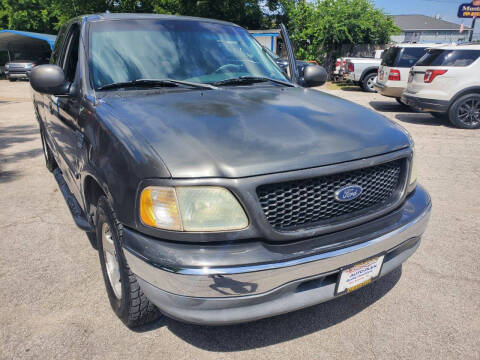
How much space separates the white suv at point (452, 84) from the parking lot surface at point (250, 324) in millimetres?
5136

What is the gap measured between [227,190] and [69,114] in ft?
5.86

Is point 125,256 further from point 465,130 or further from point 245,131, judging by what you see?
point 465,130

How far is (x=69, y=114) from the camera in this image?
2873 mm

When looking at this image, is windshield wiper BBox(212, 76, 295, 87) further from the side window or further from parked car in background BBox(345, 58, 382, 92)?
parked car in background BBox(345, 58, 382, 92)

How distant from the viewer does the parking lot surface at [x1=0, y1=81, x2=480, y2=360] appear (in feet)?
7.16

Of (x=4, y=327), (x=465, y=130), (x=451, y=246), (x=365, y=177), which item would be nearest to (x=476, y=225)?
(x=451, y=246)

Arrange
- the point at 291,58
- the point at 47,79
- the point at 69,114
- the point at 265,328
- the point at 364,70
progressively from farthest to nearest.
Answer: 1. the point at 364,70
2. the point at 291,58
3. the point at 69,114
4. the point at 47,79
5. the point at 265,328

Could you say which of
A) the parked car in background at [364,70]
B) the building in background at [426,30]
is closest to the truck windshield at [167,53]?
the parked car in background at [364,70]

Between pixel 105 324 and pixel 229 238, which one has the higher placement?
pixel 229 238

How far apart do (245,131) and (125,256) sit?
891 mm

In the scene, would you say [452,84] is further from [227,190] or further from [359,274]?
[227,190]

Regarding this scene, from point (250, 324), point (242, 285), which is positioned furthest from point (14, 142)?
point (242, 285)

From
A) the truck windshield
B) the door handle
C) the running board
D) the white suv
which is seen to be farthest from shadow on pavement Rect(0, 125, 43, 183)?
the white suv

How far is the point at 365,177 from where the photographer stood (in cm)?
205
